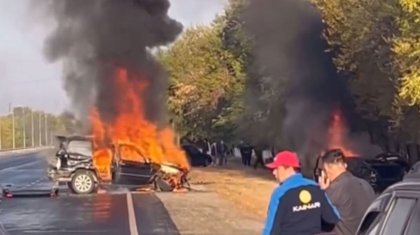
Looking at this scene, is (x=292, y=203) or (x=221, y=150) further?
(x=221, y=150)

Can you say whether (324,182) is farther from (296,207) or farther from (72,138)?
(72,138)

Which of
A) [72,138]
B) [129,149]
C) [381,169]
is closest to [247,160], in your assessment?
[381,169]

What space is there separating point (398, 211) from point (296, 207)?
283cm

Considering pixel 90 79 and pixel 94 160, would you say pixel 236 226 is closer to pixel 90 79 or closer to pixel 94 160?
pixel 94 160

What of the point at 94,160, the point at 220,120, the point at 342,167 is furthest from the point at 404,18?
the point at 220,120

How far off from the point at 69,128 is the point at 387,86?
15146 mm

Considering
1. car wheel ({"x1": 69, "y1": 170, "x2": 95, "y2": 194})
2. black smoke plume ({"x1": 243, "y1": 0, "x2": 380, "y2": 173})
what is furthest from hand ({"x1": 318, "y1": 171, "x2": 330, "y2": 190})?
black smoke plume ({"x1": 243, "y1": 0, "x2": 380, "y2": 173})

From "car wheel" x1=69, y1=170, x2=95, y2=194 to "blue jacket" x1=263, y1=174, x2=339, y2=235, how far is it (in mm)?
25840

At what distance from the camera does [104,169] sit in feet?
113

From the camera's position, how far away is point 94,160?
34094mm

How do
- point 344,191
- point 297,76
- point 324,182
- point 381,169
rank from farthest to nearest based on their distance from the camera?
point 297,76, point 381,169, point 324,182, point 344,191

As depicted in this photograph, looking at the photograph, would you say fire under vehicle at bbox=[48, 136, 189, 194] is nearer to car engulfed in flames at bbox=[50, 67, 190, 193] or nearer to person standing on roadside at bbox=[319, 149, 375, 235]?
car engulfed in flames at bbox=[50, 67, 190, 193]

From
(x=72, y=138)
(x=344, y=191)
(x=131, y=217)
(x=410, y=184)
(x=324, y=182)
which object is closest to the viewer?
(x=410, y=184)

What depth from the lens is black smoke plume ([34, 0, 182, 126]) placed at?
4238 cm
